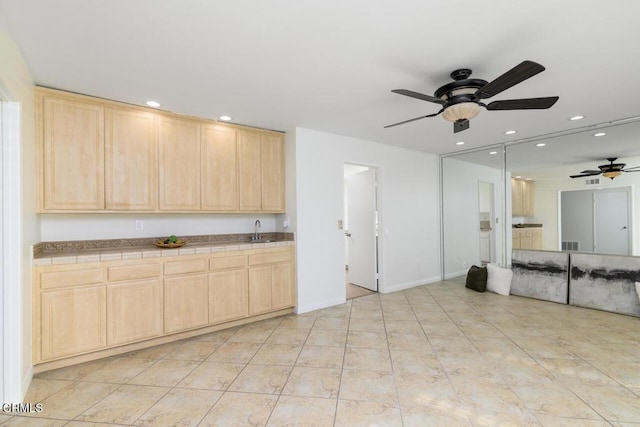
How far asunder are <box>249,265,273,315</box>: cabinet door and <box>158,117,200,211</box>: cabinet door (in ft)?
3.54

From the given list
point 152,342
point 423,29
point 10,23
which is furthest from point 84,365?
point 423,29

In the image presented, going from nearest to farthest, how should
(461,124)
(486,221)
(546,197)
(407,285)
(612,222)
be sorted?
(461,124)
(612,222)
(546,197)
(407,285)
(486,221)

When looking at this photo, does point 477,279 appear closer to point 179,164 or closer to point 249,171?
point 249,171

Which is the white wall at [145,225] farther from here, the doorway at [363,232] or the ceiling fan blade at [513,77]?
the ceiling fan blade at [513,77]

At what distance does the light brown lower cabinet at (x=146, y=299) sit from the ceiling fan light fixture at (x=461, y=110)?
2.51 m

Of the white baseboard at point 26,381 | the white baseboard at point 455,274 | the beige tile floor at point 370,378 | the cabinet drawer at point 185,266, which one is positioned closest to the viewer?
the beige tile floor at point 370,378

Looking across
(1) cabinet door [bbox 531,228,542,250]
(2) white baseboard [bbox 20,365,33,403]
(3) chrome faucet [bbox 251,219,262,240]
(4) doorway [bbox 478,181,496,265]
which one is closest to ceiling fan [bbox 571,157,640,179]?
(1) cabinet door [bbox 531,228,542,250]

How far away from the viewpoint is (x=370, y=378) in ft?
7.84

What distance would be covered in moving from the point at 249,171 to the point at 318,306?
2.10m

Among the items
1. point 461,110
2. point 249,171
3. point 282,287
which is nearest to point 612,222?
point 461,110

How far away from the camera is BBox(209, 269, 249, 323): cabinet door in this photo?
3.41m

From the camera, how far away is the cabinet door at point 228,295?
134 inches

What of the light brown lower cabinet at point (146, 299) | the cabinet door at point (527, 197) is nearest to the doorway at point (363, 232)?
the light brown lower cabinet at point (146, 299)

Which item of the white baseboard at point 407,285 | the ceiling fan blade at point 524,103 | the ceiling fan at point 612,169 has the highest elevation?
the ceiling fan blade at point 524,103
